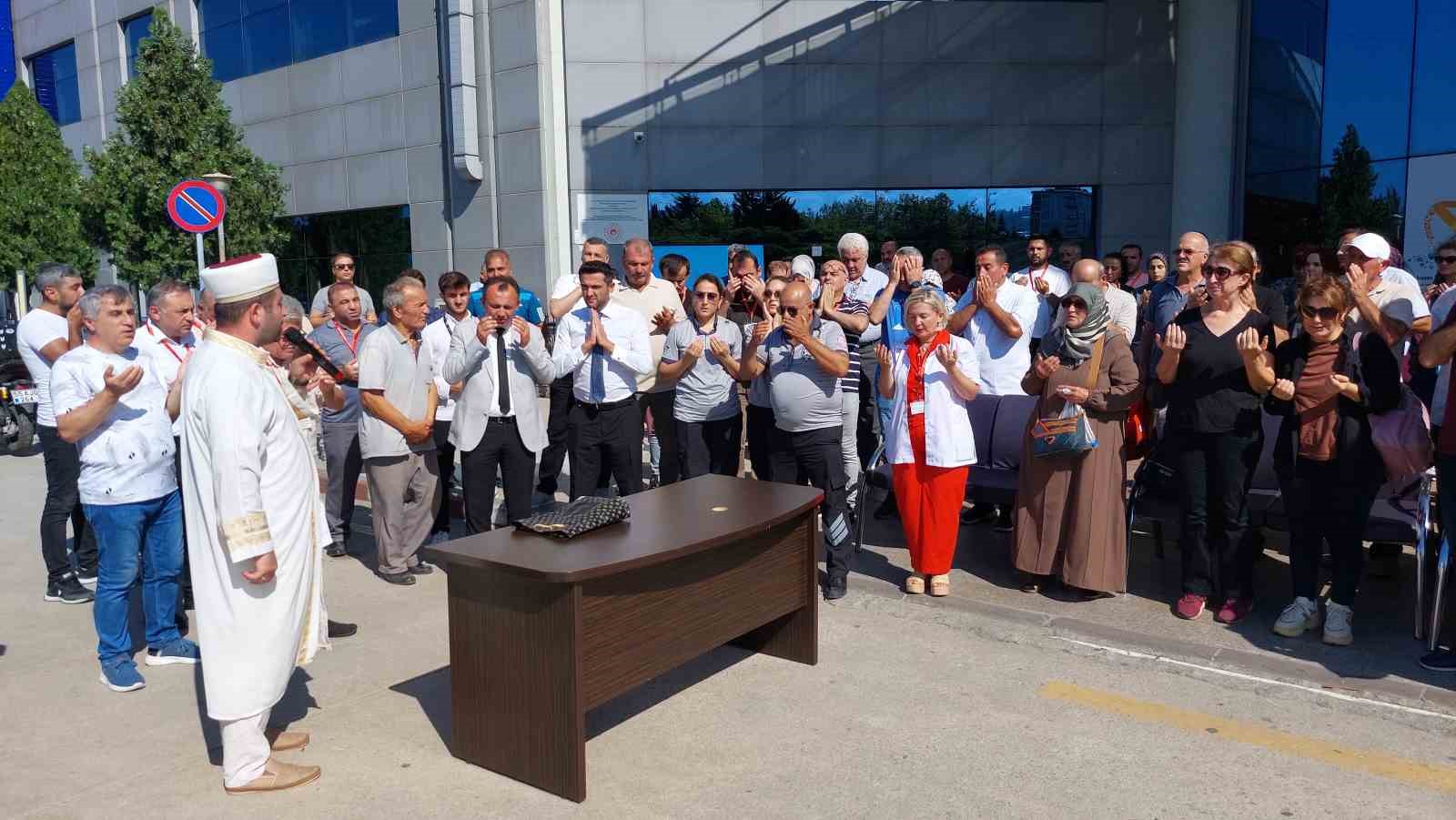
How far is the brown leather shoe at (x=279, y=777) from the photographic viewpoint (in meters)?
3.90

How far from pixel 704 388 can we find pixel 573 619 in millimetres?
3594

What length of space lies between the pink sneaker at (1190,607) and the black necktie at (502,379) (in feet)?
13.4

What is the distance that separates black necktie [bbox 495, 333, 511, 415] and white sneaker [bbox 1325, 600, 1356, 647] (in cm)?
471

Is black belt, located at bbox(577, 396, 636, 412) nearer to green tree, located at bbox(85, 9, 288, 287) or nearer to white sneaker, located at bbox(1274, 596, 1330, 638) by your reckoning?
white sneaker, located at bbox(1274, 596, 1330, 638)

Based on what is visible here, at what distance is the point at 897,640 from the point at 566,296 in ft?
12.1

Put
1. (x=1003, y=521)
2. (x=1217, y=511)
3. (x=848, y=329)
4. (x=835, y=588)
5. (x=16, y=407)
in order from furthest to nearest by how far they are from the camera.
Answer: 1. (x=16, y=407)
2. (x=1003, y=521)
3. (x=848, y=329)
4. (x=835, y=588)
5. (x=1217, y=511)

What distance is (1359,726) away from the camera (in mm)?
4414

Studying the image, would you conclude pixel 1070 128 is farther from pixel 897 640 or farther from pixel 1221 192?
pixel 897 640

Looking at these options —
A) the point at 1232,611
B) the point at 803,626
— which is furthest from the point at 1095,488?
the point at 803,626

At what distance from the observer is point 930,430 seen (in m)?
6.07

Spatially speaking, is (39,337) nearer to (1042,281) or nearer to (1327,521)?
(1042,281)

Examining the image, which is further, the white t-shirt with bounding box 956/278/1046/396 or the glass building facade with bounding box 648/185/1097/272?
the glass building facade with bounding box 648/185/1097/272

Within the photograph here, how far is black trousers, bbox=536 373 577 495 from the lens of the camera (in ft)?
23.9

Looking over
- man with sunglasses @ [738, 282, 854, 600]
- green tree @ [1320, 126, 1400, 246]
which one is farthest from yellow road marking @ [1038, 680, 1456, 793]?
green tree @ [1320, 126, 1400, 246]
